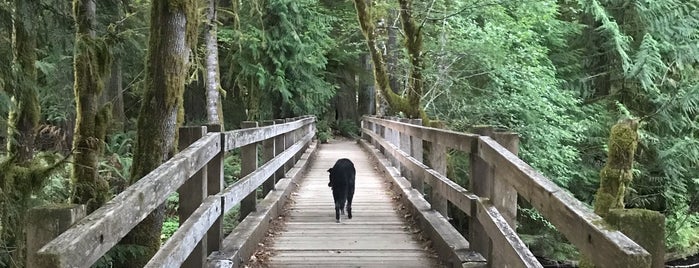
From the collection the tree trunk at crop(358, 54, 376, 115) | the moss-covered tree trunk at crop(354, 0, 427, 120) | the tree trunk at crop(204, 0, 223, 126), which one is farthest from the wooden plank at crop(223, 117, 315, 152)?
the tree trunk at crop(358, 54, 376, 115)

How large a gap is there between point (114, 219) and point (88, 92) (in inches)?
240

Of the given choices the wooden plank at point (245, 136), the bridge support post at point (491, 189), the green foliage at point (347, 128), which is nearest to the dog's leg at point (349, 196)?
the wooden plank at point (245, 136)

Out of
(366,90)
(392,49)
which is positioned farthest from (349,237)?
(366,90)

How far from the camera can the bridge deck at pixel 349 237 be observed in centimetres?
558

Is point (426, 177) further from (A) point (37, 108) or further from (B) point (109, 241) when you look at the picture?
(A) point (37, 108)

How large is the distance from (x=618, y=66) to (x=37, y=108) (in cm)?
1706

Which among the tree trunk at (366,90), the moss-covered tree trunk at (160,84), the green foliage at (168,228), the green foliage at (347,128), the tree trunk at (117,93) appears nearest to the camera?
the moss-covered tree trunk at (160,84)

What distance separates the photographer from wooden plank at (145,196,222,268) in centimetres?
301

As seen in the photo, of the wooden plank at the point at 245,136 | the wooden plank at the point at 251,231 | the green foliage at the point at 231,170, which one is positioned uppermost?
the wooden plank at the point at 245,136

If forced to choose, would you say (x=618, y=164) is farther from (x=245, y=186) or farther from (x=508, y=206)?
(x=245, y=186)

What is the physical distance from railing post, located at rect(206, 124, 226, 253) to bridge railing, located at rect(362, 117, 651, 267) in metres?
1.95

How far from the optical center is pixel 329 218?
25.6ft

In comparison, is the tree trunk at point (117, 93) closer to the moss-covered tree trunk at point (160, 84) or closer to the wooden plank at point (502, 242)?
the moss-covered tree trunk at point (160, 84)

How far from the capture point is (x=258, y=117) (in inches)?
858
